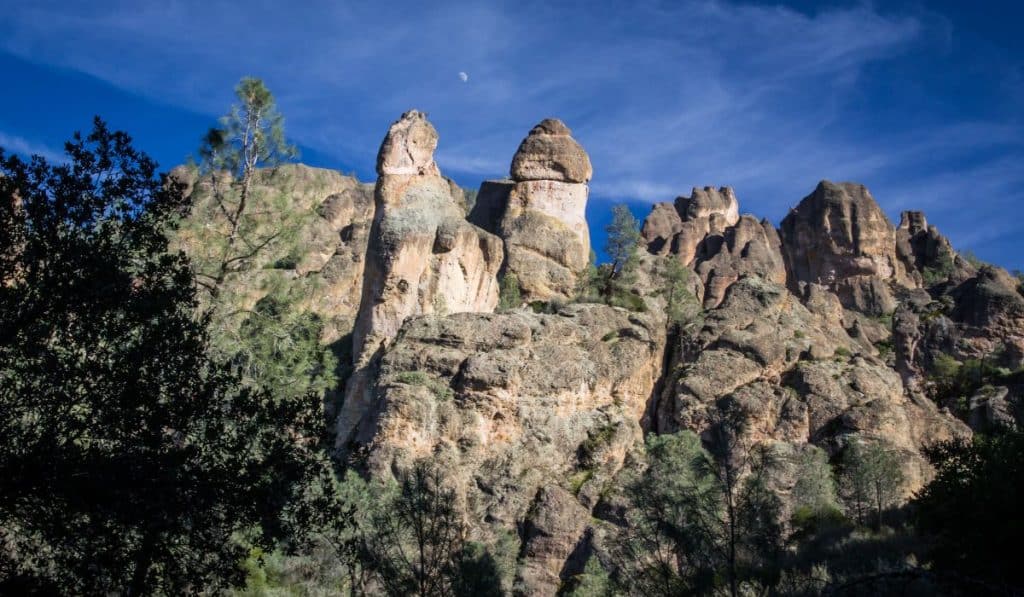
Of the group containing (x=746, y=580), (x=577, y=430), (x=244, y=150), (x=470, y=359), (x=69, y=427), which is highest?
(x=244, y=150)

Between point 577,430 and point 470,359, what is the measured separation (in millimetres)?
6776

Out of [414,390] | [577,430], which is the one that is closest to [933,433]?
[577,430]

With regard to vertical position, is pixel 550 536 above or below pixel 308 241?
below

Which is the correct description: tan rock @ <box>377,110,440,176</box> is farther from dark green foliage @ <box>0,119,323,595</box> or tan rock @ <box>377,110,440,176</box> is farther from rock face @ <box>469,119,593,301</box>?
dark green foliage @ <box>0,119,323,595</box>

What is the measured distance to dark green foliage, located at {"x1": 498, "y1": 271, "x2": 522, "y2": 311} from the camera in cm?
Result: 5662

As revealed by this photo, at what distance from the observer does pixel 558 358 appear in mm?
47344

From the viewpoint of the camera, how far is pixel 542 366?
46469 millimetres

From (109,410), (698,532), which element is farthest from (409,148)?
(109,410)

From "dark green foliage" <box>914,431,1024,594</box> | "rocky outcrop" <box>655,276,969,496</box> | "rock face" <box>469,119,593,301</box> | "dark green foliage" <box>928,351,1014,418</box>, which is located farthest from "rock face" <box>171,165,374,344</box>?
"dark green foliage" <box>928,351,1014,418</box>

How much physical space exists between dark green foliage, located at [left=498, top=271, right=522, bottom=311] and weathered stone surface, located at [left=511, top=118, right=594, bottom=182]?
9.43m

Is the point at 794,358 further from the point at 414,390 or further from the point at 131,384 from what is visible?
the point at 131,384

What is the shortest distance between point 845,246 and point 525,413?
66.0m

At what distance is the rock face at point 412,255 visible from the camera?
5200cm

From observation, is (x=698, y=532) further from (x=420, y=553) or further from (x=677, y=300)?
(x=677, y=300)
